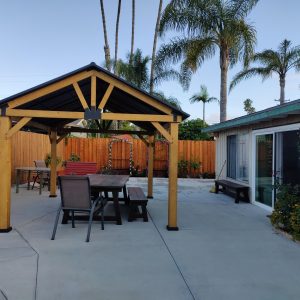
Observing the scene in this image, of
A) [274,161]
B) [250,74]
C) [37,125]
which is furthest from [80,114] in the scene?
[250,74]

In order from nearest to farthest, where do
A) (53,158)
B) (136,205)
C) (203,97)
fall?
(136,205) → (53,158) → (203,97)

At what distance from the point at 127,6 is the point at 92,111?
2307 centimetres

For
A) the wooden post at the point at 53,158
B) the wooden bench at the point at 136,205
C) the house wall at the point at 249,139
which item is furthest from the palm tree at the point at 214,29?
the wooden bench at the point at 136,205

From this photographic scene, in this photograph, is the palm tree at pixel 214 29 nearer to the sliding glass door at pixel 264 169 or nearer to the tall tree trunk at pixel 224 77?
the tall tree trunk at pixel 224 77

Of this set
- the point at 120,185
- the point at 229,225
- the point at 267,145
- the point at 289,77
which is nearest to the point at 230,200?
the point at 267,145

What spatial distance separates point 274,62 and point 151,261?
18.3 meters

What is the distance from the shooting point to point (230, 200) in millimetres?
9805

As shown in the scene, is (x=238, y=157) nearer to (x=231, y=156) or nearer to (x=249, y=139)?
(x=231, y=156)

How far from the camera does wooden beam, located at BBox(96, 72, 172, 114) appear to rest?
19.6 ft

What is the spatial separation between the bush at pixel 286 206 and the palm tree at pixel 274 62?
47.8 feet

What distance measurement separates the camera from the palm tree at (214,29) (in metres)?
14.3

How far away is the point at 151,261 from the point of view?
4.37 meters

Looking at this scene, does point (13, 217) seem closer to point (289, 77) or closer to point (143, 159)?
point (143, 159)

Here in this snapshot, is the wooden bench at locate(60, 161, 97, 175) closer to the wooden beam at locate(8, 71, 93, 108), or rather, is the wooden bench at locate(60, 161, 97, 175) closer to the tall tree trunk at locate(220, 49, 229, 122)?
the wooden beam at locate(8, 71, 93, 108)
